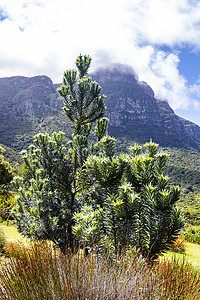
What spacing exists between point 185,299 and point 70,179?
11.8ft

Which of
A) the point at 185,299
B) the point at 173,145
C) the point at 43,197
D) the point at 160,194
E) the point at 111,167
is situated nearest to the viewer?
the point at 185,299

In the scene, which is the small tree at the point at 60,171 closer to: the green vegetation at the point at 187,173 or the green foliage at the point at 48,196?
the green foliage at the point at 48,196

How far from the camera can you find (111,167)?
2.50 metres

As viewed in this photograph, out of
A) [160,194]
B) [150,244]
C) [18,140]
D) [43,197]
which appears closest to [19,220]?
[43,197]

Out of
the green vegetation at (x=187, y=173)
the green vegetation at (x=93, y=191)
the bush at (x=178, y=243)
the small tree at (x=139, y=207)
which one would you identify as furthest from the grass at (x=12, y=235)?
Answer: the green vegetation at (x=187, y=173)

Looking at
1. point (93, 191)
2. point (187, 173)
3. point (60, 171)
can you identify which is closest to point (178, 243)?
point (93, 191)

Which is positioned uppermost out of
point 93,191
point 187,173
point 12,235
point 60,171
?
point 187,173

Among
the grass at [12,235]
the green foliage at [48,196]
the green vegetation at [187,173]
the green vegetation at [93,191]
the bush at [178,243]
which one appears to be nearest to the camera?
the bush at [178,243]

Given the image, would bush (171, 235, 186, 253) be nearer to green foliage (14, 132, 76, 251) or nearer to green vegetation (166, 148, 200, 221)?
green foliage (14, 132, 76, 251)

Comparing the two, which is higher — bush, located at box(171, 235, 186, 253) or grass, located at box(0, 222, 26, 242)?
bush, located at box(171, 235, 186, 253)

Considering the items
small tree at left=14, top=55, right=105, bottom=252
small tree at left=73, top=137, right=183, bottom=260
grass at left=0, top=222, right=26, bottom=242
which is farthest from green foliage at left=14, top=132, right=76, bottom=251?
grass at left=0, top=222, right=26, bottom=242

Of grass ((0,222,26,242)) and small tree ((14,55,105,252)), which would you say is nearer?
small tree ((14,55,105,252))

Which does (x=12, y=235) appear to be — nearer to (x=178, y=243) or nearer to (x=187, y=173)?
(x=178, y=243)

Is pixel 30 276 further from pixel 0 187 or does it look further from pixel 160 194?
pixel 0 187
